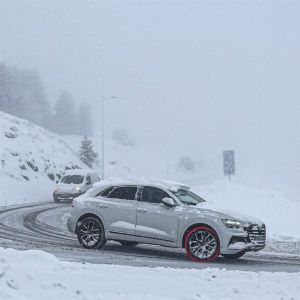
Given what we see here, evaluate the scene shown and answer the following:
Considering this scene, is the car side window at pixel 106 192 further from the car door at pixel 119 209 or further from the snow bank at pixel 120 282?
the snow bank at pixel 120 282

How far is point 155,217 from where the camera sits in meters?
12.0

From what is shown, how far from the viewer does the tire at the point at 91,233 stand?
503 inches

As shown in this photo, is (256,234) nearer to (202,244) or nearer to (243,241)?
(243,241)

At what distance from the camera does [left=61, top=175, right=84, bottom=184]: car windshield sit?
34188 mm

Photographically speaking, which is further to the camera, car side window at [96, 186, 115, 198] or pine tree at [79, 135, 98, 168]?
pine tree at [79, 135, 98, 168]

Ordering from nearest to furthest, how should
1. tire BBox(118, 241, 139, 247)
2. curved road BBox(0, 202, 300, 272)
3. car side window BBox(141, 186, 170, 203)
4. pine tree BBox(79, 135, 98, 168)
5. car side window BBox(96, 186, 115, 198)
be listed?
curved road BBox(0, 202, 300, 272), car side window BBox(141, 186, 170, 203), car side window BBox(96, 186, 115, 198), tire BBox(118, 241, 139, 247), pine tree BBox(79, 135, 98, 168)

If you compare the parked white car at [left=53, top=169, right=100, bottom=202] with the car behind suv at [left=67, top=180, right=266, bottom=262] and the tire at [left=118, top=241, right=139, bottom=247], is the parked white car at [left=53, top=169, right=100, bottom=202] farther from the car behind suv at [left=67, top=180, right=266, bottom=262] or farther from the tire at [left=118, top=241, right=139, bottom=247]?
the car behind suv at [left=67, top=180, right=266, bottom=262]

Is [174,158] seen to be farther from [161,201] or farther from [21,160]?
[161,201]

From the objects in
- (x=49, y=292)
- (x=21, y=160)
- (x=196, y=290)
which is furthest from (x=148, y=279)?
(x=21, y=160)

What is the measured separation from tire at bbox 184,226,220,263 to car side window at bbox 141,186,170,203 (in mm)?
1134

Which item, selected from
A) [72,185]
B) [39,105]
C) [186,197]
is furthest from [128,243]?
[39,105]

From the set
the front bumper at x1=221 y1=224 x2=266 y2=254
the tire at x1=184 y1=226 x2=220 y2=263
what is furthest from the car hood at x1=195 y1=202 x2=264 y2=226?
the tire at x1=184 y1=226 x2=220 y2=263

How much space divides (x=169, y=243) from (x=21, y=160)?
35125mm

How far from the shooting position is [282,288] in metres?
7.75
